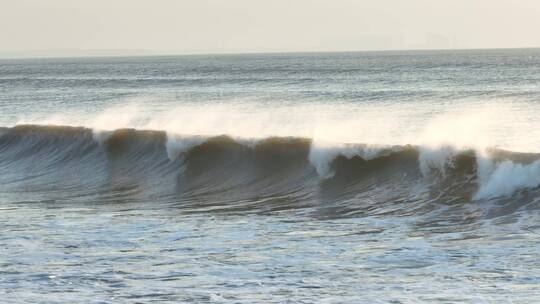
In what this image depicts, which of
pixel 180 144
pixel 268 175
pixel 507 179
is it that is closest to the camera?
pixel 507 179

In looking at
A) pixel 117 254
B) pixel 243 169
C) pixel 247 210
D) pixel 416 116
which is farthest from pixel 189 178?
pixel 416 116

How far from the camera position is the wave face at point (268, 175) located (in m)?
16.5

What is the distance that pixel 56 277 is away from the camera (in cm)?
1079

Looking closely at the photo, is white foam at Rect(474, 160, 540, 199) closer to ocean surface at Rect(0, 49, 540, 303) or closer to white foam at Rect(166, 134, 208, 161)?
ocean surface at Rect(0, 49, 540, 303)

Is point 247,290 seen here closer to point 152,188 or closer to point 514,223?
point 514,223

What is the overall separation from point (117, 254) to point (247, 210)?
4.78 meters

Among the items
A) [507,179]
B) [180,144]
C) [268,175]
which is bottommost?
[268,175]

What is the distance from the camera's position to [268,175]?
20.8 m

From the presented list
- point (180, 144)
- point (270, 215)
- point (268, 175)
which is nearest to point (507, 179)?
point (270, 215)

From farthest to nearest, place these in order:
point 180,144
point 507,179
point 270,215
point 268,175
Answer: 1. point 180,144
2. point 268,175
3. point 507,179
4. point 270,215

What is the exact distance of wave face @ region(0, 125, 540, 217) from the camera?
1647 centimetres

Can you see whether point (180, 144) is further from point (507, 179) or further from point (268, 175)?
point (507, 179)

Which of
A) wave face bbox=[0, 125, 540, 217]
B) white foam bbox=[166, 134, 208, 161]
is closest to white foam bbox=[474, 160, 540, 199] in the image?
wave face bbox=[0, 125, 540, 217]

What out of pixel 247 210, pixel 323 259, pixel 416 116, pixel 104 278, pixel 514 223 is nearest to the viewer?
pixel 104 278
